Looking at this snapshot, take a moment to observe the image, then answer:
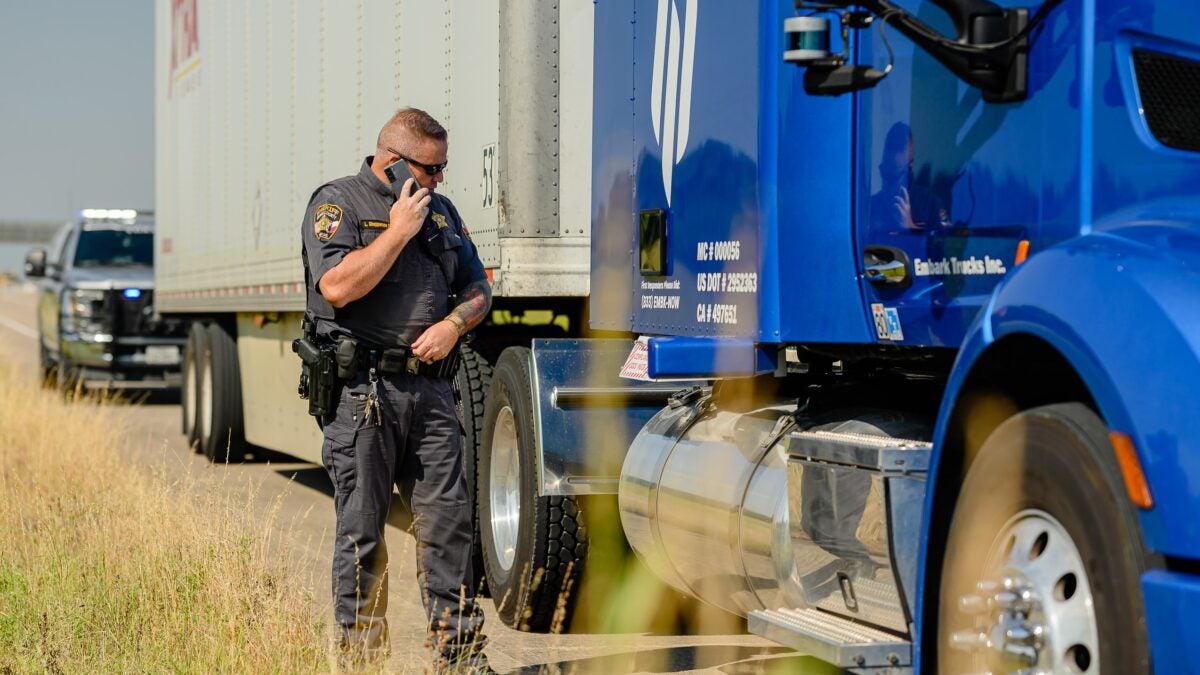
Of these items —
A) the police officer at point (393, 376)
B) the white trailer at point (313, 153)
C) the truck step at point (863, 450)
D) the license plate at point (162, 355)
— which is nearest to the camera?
the truck step at point (863, 450)

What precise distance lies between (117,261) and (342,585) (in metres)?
16.9

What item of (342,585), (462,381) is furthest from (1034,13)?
(462,381)

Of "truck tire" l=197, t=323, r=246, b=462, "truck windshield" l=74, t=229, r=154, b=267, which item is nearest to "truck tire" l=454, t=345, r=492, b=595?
"truck tire" l=197, t=323, r=246, b=462

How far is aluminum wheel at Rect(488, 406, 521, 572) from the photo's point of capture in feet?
24.7

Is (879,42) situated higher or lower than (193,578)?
higher

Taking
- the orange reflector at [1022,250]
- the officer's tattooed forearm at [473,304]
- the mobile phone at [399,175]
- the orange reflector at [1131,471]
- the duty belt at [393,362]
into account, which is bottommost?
the orange reflector at [1131,471]

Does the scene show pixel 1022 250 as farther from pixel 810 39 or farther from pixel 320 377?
pixel 320 377

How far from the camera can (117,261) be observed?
21891 millimetres

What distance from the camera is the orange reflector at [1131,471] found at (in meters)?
3.28

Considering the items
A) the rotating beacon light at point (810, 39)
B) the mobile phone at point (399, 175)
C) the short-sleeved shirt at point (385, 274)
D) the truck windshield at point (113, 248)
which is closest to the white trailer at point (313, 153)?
the short-sleeved shirt at point (385, 274)

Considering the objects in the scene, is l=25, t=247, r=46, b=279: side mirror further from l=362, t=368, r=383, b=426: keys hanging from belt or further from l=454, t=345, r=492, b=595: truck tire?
l=362, t=368, r=383, b=426: keys hanging from belt

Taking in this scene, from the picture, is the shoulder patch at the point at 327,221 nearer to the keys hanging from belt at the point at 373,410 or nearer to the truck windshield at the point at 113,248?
the keys hanging from belt at the point at 373,410

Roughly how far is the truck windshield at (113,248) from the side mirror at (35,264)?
39 cm

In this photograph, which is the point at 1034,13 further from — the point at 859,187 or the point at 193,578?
the point at 193,578
